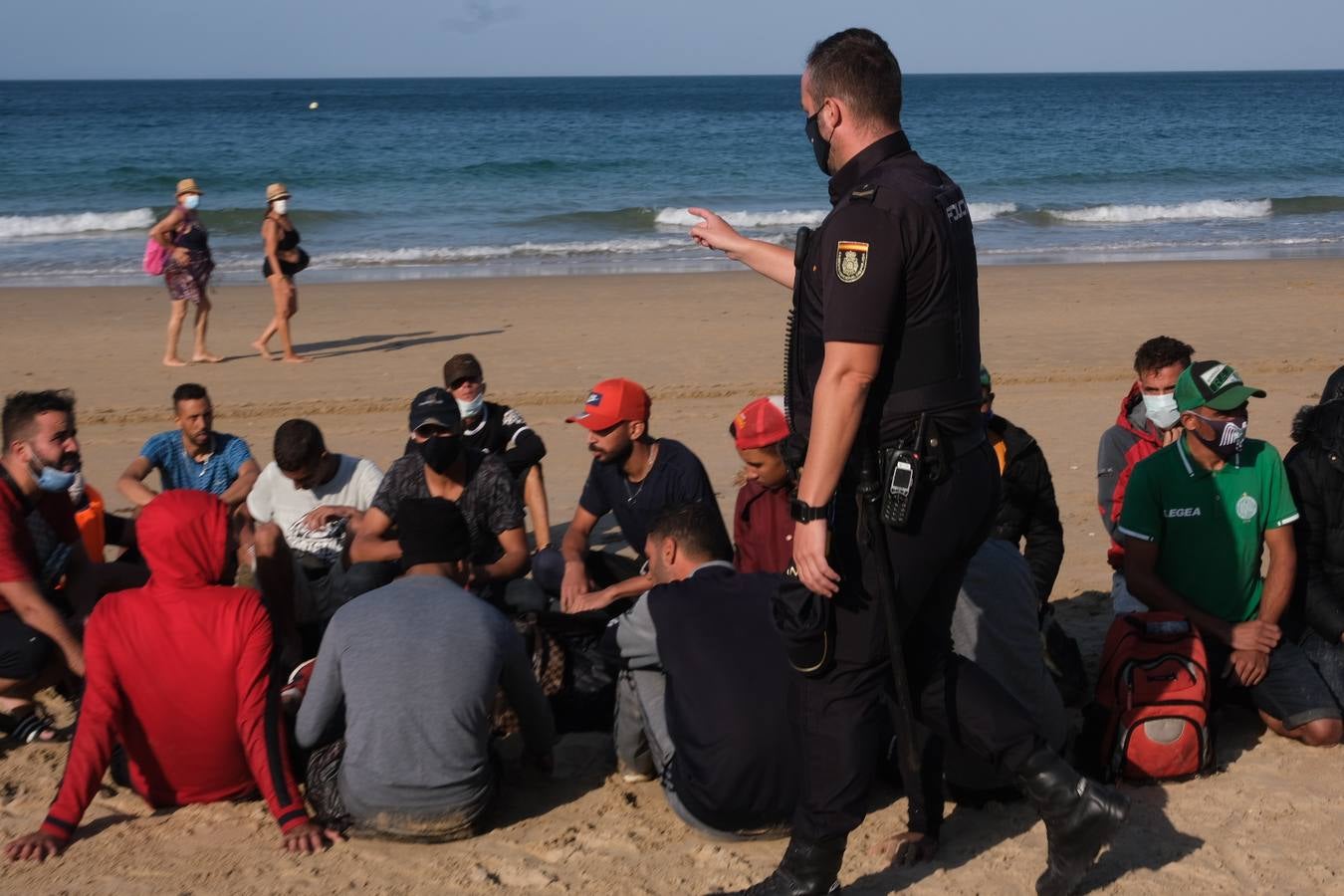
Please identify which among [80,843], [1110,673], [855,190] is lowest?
[80,843]

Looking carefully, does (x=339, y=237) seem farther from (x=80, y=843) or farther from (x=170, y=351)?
(x=80, y=843)

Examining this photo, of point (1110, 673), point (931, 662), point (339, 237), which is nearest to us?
point (931, 662)

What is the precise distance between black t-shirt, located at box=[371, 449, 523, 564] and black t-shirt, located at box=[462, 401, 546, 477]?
88 centimetres

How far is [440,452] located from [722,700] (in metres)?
2.25

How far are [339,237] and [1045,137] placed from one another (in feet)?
117

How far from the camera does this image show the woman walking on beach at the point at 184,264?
12.3m

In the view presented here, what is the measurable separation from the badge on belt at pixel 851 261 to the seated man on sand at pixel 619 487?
2.93 m

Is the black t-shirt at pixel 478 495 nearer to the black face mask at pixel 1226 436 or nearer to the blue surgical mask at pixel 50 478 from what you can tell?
the blue surgical mask at pixel 50 478

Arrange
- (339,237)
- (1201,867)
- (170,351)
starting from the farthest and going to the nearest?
(339,237)
(170,351)
(1201,867)

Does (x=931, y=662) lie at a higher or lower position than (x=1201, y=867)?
higher

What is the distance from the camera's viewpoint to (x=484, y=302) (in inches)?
627

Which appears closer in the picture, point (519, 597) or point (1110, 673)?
point (1110, 673)

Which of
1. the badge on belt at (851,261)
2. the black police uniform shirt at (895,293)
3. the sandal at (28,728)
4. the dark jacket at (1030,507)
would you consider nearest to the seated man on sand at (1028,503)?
the dark jacket at (1030,507)

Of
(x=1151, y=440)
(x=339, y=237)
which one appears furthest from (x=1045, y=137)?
(x=1151, y=440)
